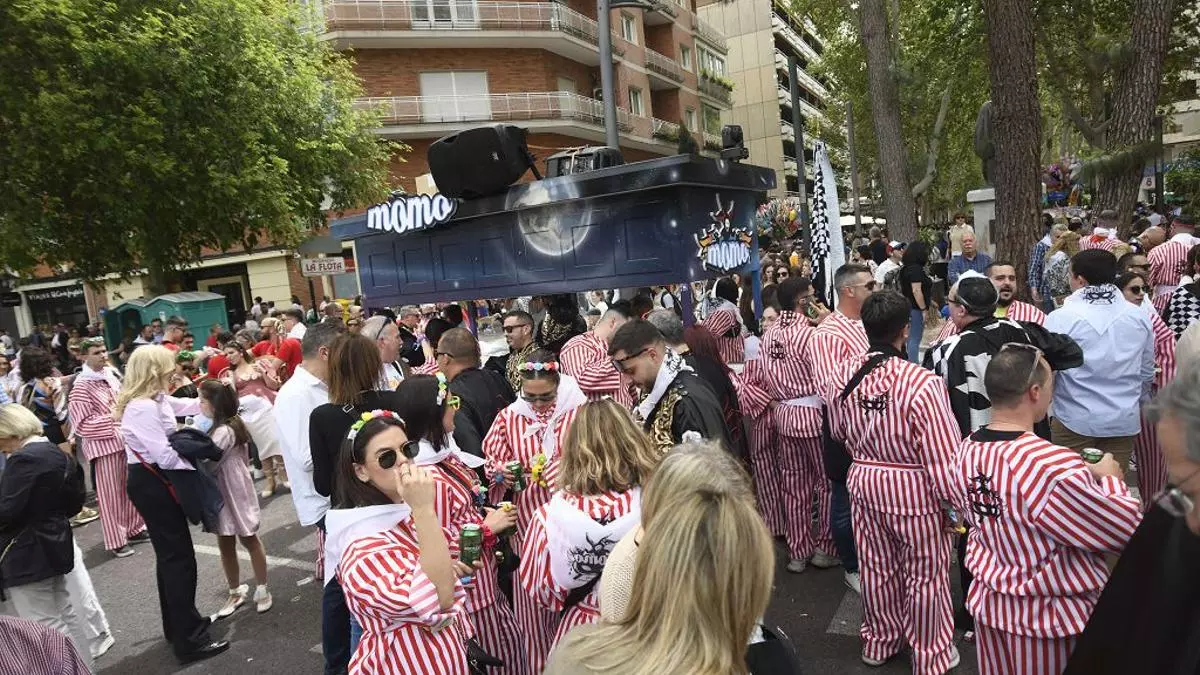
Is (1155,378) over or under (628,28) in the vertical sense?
under

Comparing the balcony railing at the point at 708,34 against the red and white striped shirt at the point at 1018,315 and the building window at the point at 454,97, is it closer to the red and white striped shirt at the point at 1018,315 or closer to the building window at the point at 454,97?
the building window at the point at 454,97

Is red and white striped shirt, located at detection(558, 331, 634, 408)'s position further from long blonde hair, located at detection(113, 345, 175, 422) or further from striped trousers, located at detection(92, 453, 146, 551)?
striped trousers, located at detection(92, 453, 146, 551)

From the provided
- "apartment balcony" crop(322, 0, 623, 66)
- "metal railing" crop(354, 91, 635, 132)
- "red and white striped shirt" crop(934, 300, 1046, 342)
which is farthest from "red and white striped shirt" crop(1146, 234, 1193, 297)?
"metal railing" crop(354, 91, 635, 132)

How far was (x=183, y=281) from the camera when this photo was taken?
98.7ft

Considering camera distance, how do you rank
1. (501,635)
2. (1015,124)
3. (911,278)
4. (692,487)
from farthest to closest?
1. (911,278)
2. (1015,124)
3. (501,635)
4. (692,487)

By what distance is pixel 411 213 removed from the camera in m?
6.54

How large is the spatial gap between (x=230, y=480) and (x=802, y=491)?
385 cm

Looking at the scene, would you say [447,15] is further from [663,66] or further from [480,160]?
[480,160]

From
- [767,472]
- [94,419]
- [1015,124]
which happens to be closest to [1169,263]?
[1015,124]

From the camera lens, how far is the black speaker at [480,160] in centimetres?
596

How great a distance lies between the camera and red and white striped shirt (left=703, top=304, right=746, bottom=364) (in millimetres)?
6276

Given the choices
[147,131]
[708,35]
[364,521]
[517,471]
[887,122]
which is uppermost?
[708,35]

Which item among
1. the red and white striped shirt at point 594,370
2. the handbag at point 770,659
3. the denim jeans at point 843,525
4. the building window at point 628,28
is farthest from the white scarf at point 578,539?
the building window at point 628,28

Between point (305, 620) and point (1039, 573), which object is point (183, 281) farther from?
point (1039, 573)
